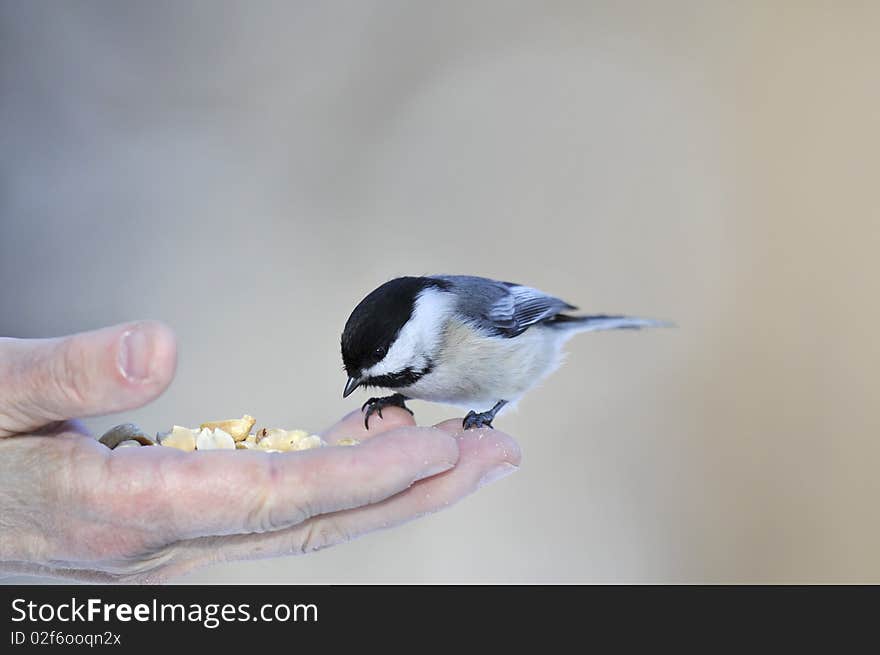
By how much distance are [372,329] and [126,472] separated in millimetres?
427

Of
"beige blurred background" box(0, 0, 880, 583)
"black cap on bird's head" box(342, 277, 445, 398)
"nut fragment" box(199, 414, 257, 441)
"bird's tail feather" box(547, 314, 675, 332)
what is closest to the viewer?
"nut fragment" box(199, 414, 257, 441)

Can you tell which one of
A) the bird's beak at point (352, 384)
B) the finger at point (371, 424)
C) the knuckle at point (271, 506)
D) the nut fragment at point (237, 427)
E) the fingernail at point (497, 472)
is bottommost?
the knuckle at point (271, 506)

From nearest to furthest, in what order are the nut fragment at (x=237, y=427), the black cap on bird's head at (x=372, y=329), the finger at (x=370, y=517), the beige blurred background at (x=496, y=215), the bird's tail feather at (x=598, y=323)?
the finger at (x=370, y=517) < the nut fragment at (x=237, y=427) < the black cap on bird's head at (x=372, y=329) < the bird's tail feather at (x=598, y=323) < the beige blurred background at (x=496, y=215)

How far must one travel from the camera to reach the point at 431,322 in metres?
1.10

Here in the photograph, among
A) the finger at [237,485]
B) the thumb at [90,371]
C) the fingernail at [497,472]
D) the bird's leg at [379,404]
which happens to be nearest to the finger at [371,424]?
the bird's leg at [379,404]

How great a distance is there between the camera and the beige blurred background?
70.4 inches

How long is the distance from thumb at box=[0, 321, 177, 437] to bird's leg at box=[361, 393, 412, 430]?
0.52 m

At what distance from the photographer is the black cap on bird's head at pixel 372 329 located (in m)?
1.00

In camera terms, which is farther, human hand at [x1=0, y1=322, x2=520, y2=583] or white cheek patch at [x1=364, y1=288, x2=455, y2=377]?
white cheek patch at [x1=364, y1=288, x2=455, y2=377]

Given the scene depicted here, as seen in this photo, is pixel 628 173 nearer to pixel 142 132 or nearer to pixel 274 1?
pixel 274 1

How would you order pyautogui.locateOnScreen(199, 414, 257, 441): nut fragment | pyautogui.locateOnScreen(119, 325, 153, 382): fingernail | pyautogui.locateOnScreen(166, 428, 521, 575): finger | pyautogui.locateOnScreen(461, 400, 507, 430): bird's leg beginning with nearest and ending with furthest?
pyautogui.locateOnScreen(119, 325, 153, 382): fingernail, pyautogui.locateOnScreen(166, 428, 521, 575): finger, pyautogui.locateOnScreen(199, 414, 257, 441): nut fragment, pyautogui.locateOnScreen(461, 400, 507, 430): bird's leg

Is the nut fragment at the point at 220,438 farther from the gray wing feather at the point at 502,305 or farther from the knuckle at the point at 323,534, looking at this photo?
the gray wing feather at the point at 502,305

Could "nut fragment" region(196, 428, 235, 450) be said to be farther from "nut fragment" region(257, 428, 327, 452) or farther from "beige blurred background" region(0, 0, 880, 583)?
"beige blurred background" region(0, 0, 880, 583)

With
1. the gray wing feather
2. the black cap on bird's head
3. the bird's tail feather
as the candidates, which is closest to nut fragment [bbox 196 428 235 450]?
the black cap on bird's head
